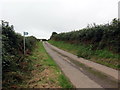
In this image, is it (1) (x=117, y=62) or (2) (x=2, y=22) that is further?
(1) (x=117, y=62)

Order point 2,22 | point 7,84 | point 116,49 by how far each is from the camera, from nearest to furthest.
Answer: point 7,84 < point 2,22 < point 116,49

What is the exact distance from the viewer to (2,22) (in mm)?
9344

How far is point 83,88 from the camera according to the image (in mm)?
6258

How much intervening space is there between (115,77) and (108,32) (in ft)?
25.7

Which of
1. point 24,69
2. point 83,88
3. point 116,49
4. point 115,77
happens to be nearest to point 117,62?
point 116,49

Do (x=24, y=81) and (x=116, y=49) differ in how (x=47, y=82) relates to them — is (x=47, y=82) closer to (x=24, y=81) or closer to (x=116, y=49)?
(x=24, y=81)

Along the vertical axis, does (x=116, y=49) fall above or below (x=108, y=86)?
above

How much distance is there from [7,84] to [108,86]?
4.24 m

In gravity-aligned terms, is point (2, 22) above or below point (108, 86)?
above

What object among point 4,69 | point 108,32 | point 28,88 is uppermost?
point 108,32

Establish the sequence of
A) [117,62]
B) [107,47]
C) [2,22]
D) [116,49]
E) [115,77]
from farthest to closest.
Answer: [107,47] → [116,49] → [117,62] → [2,22] → [115,77]

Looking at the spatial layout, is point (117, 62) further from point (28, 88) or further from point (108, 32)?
point (28, 88)

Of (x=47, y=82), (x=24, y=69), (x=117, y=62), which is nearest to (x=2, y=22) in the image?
(x=24, y=69)

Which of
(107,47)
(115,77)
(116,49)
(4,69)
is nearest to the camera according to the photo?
(4,69)
